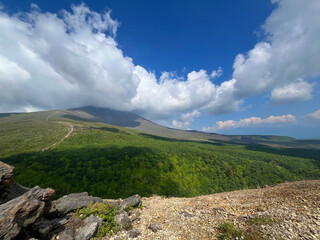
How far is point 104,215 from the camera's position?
950 cm

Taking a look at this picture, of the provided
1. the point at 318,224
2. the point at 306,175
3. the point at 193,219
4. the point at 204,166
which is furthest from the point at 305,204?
the point at 306,175

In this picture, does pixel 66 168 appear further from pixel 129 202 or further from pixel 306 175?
pixel 306 175

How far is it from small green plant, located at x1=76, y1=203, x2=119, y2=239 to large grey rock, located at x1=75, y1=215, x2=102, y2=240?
0.37 m

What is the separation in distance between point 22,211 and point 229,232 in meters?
12.7

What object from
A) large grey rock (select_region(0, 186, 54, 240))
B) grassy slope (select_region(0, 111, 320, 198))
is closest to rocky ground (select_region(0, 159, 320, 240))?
large grey rock (select_region(0, 186, 54, 240))

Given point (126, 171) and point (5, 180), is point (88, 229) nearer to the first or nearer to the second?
point (5, 180)

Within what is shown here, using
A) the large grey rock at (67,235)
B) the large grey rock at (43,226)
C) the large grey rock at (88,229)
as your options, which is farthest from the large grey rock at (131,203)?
the large grey rock at (43,226)

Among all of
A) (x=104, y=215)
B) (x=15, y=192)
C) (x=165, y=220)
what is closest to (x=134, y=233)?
(x=165, y=220)

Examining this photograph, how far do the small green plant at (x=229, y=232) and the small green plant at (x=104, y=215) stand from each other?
277 inches

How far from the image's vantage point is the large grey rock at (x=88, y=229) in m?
7.75

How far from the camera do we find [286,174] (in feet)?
224

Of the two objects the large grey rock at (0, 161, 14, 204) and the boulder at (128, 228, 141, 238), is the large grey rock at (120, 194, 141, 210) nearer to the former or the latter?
the boulder at (128, 228, 141, 238)

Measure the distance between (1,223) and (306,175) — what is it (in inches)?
4772

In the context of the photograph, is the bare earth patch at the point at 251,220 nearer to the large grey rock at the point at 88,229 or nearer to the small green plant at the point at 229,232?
the small green plant at the point at 229,232
